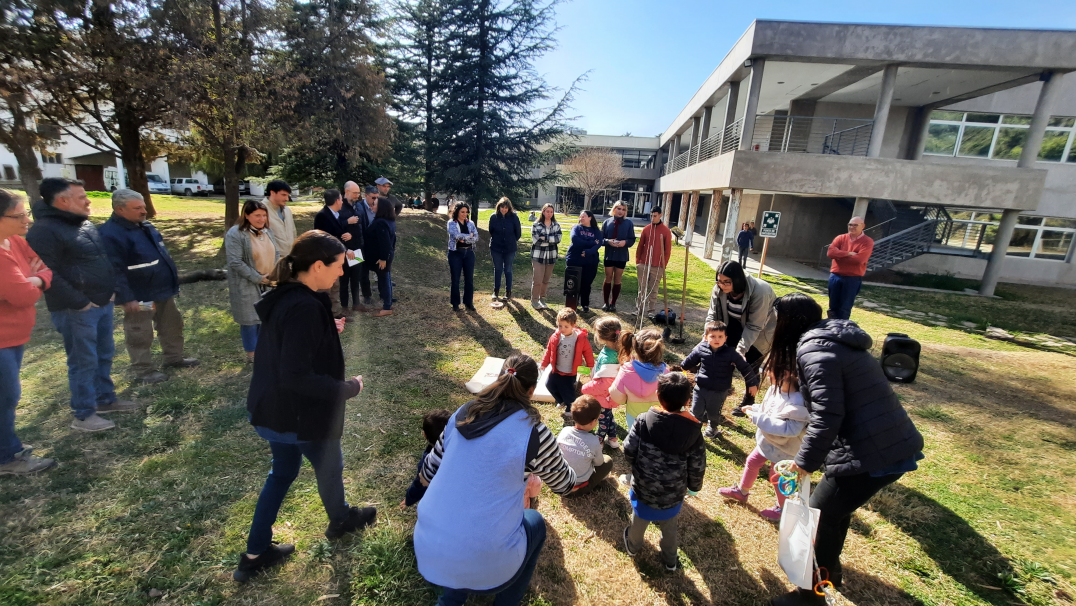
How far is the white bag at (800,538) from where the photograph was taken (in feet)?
7.45

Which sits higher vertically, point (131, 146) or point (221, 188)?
point (131, 146)

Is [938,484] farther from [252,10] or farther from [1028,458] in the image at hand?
[252,10]

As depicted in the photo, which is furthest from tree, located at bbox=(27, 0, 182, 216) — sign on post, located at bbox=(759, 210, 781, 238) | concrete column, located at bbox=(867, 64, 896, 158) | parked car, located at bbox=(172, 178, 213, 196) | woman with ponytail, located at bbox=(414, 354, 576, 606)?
parked car, located at bbox=(172, 178, 213, 196)

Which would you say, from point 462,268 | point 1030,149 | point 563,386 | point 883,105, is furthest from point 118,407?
point 1030,149

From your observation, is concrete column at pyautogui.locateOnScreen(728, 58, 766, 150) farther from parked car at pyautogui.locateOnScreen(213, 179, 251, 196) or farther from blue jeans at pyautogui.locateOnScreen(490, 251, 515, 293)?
parked car at pyautogui.locateOnScreen(213, 179, 251, 196)

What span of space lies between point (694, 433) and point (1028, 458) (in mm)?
4323

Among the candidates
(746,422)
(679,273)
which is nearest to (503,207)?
(746,422)

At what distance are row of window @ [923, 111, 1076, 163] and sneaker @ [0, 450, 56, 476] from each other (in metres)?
23.7

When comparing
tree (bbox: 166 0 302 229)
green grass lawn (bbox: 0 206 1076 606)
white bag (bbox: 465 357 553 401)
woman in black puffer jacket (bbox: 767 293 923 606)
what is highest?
tree (bbox: 166 0 302 229)

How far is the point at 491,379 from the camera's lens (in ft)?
16.3

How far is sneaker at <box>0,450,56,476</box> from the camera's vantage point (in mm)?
Answer: 3037

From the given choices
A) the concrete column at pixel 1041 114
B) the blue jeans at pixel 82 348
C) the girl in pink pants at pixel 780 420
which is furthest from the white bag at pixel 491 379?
the concrete column at pixel 1041 114

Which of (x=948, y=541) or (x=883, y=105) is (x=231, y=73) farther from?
(x=883, y=105)

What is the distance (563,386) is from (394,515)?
190cm
